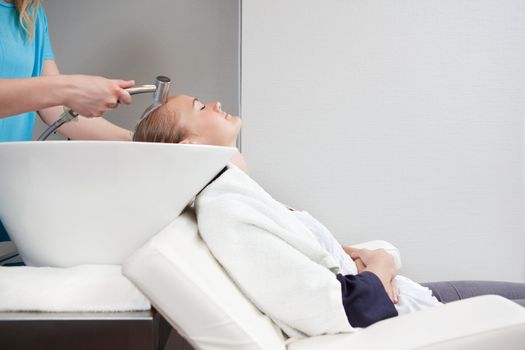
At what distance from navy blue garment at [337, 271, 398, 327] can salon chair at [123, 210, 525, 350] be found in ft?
0.11

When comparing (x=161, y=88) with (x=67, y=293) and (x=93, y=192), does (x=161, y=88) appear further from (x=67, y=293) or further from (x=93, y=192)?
(x=67, y=293)

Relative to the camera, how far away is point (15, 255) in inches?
49.4

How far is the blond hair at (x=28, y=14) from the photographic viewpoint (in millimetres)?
1532

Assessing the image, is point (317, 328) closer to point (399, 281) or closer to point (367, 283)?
point (367, 283)

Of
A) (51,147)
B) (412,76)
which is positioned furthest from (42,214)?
(412,76)

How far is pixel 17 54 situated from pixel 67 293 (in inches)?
39.6

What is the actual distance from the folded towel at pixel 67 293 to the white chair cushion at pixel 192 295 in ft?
0.21

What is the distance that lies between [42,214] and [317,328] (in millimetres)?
508

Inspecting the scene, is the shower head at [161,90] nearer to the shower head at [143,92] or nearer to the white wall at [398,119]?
the shower head at [143,92]

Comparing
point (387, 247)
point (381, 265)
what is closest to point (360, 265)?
point (381, 265)

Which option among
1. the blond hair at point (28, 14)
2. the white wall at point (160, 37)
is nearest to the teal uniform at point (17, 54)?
the blond hair at point (28, 14)

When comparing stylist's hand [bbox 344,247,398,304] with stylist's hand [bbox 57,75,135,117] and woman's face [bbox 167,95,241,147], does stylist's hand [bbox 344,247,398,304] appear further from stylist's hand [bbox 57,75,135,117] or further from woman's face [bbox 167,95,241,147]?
stylist's hand [bbox 57,75,135,117]

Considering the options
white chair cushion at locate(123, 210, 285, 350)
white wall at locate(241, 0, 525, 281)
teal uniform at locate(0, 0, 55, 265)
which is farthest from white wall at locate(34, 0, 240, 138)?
white chair cushion at locate(123, 210, 285, 350)

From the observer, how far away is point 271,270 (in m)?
0.90
